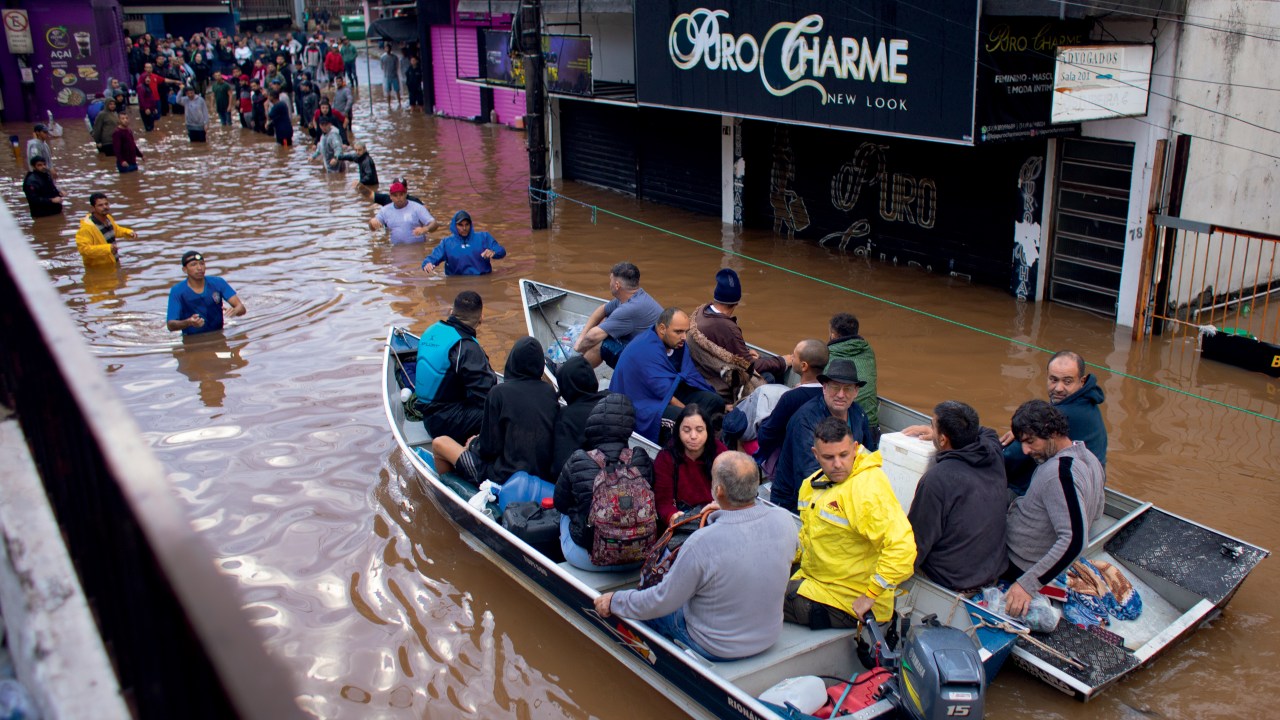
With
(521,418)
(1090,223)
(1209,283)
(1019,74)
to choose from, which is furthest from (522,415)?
(1209,283)

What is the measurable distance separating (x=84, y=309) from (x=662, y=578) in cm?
1140

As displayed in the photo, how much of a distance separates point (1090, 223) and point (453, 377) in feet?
27.1

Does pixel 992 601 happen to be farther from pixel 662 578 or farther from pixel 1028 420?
pixel 662 578

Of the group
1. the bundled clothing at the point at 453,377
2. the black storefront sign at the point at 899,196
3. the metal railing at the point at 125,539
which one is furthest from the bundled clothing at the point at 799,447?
the black storefront sign at the point at 899,196

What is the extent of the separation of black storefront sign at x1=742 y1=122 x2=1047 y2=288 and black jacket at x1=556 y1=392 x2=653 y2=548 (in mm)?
8443

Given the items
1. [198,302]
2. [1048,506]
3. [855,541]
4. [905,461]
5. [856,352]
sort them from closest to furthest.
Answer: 1. [855,541]
2. [1048,506]
3. [905,461]
4. [856,352]
5. [198,302]

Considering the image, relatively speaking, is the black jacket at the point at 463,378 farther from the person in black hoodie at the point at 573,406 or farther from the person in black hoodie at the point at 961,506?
the person in black hoodie at the point at 961,506

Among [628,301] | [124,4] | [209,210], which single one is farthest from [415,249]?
[124,4]

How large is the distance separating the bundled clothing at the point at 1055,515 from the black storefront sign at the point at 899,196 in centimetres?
747

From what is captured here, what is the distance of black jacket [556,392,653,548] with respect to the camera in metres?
6.45

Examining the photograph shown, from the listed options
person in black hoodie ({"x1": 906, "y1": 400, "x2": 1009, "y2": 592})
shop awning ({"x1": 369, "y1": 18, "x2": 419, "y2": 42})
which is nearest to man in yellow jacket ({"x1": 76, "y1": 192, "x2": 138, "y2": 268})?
person in black hoodie ({"x1": 906, "y1": 400, "x2": 1009, "y2": 592})

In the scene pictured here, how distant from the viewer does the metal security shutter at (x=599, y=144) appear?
69.1ft

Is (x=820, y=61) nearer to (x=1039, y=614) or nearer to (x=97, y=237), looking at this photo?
(x=1039, y=614)

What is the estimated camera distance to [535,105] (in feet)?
56.9
